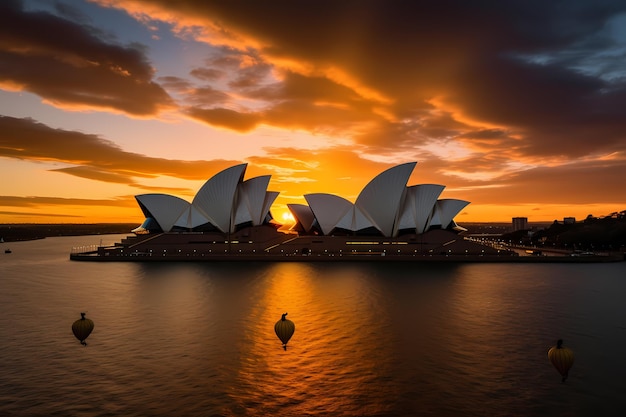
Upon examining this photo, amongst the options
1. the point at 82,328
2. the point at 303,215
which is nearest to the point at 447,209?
the point at 303,215

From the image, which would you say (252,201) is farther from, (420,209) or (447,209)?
(447,209)

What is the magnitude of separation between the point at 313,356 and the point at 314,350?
0.99 meters

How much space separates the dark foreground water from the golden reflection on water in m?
0.10

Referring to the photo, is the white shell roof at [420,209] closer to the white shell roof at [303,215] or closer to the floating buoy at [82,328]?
the white shell roof at [303,215]

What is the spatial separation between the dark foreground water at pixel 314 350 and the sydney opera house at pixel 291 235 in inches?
1041

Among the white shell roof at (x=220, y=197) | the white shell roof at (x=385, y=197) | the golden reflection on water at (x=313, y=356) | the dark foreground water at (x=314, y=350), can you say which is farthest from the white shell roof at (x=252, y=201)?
the golden reflection on water at (x=313, y=356)

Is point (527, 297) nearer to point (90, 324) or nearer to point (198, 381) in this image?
point (198, 381)

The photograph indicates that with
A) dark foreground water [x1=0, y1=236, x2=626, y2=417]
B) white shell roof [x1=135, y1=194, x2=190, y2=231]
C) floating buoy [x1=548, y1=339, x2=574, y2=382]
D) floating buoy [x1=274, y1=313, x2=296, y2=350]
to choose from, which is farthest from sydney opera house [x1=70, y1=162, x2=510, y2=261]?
floating buoy [x1=548, y1=339, x2=574, y2=382]

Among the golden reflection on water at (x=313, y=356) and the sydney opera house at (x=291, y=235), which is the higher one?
the sydney opera house at (x=291, y=235)

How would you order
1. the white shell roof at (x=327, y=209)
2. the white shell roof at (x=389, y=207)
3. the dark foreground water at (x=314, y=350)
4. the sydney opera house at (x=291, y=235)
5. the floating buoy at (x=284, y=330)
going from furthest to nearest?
the white shell roof at (x=327, y=209) → the sydney opera house at (x=291, y=235) → the white shell roof at (x=389, y=207) → the floating buoy at (x=284, y=330) → the dark foreground water at (x=314, y=350)

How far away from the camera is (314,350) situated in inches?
874

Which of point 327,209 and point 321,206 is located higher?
point 321,206

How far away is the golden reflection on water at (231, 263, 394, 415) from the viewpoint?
53.6 feet

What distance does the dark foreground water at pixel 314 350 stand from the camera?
15867mm
